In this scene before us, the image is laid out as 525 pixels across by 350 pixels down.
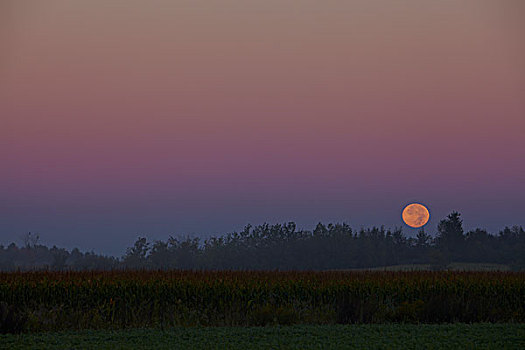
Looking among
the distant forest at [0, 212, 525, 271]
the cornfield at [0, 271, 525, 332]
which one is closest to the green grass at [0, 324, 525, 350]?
the cornfield at [0, 271, 525, 332]

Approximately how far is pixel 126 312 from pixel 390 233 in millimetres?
61581

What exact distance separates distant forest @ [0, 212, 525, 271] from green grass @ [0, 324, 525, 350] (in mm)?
52478

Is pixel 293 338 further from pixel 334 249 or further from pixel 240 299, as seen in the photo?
pixel 334 249

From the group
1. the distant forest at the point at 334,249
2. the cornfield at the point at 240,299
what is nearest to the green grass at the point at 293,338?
the cornfield at the point at 240,299

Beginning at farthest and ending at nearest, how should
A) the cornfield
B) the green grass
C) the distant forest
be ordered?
the distant forest, the cornfield, the green grass

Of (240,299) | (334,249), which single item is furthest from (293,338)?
(334,249)

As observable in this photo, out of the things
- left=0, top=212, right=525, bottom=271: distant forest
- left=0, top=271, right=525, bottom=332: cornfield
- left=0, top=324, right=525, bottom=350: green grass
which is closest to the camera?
left=0, top=324, right=525, bottom=350: green grass

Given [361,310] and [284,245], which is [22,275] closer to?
[361,310]

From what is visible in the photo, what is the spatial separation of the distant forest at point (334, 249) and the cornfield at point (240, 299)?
45711 mm

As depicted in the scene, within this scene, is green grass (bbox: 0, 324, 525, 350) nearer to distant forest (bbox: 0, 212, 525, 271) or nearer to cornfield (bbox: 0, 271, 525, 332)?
cornfield (bbox: 0, 271, 525, 332)

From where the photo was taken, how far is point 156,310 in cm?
1817

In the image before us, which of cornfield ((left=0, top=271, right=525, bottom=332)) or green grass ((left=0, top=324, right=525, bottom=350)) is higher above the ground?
cornfield ((left=0, top=271, right=525, bottom=332))

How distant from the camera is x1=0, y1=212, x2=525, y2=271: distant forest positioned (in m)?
67.4

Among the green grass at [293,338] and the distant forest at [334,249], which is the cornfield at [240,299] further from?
the distant forest at [334,249]
